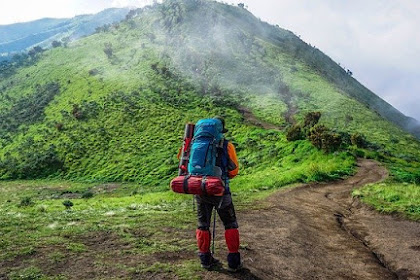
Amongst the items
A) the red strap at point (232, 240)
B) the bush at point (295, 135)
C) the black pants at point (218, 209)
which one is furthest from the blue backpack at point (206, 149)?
the bush at point (295, 135)

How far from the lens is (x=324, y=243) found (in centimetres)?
1155

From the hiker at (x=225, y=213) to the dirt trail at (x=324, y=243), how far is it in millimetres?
355

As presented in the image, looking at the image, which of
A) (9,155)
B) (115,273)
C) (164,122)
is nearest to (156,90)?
(164,122)

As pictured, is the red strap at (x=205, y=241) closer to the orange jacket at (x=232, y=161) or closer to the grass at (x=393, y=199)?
the orange jacket at (x=232, y=161)

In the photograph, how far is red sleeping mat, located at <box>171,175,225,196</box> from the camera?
7.74 m

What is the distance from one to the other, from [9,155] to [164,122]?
72.2 feet

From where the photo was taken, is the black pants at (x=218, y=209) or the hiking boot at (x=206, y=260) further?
the hiking boot at (x=206, y=260)

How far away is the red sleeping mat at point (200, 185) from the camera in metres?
7.74

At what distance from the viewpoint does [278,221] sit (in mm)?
13633

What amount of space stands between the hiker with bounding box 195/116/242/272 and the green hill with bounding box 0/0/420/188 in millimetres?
14484

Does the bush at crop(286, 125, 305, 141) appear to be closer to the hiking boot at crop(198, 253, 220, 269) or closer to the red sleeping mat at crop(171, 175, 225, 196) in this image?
the hiking boot at crop(198, 253, 220, 269)

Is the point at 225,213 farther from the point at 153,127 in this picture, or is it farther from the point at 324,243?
the point at 153,127

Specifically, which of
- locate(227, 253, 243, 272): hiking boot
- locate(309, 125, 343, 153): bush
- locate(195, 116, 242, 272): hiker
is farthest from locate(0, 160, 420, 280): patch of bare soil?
locate(309, 125, 343, 153): bush

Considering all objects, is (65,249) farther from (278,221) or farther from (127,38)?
(127,38)
